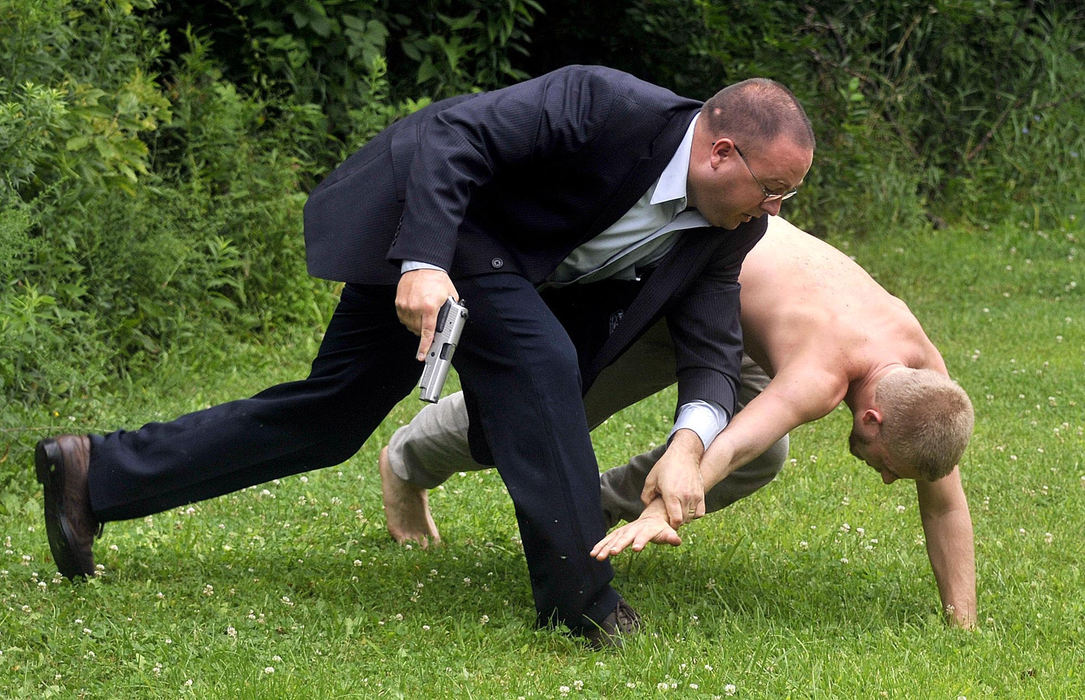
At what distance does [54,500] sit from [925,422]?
8.68 ft

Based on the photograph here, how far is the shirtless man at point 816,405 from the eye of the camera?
12.2 feet

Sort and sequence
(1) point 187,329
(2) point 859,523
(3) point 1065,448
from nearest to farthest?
(2) point 859,523 < (3) point 1065,448 < (1) point 187,329

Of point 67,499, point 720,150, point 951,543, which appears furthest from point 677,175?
point 67,499

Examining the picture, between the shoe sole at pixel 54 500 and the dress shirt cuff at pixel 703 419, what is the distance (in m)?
1.89

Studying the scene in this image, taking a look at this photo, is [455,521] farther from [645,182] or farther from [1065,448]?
[1065,448]

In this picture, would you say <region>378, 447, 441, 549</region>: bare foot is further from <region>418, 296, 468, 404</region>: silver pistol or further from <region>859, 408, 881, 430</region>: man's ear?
<region>859, 408, 881, 430</region>: man's ear

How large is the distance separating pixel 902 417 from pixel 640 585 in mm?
1117

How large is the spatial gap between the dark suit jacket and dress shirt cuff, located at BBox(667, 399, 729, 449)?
0.11 ft

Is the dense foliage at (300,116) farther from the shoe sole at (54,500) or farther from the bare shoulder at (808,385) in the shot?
the bare shoulder at (808,385)

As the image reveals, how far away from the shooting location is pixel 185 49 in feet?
29.7

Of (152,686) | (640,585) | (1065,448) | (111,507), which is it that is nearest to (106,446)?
(111,507)

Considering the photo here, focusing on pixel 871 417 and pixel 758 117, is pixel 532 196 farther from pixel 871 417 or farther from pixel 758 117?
pixel 871 417

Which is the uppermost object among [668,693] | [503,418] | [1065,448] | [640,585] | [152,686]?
[503,418]

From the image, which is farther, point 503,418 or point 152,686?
point 503,418
